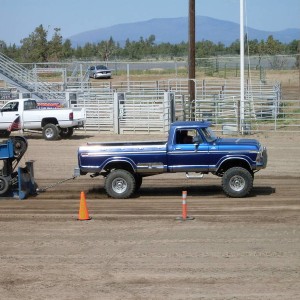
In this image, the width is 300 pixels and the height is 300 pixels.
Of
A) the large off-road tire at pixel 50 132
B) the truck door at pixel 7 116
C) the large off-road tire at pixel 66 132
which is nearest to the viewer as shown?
the large off-road tire at pixel 50 132

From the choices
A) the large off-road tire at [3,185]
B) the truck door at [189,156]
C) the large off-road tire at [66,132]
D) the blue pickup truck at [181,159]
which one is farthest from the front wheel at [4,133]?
the truck door at [189,156]

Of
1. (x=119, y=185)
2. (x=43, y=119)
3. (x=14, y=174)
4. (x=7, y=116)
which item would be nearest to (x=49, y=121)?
(x=43, y=119)

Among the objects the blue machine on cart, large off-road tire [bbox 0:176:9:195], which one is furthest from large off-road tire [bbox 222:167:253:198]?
large off-road tire [bbox 0:176:9:195]

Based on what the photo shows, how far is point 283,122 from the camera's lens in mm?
34094

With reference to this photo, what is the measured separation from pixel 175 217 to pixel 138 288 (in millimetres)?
5102

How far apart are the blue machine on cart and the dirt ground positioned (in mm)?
303

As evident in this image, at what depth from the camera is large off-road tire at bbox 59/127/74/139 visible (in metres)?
31.8

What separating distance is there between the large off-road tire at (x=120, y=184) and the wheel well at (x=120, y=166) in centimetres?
14

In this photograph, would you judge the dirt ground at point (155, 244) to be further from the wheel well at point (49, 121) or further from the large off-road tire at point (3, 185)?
the wheel well at point (49, 121)

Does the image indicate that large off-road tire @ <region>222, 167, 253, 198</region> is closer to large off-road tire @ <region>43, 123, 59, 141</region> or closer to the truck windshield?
the truck windshield

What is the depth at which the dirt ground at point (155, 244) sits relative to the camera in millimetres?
9562

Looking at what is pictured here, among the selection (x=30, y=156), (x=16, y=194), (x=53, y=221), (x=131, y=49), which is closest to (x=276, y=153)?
(x=30, y=156)

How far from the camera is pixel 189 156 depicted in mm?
16797

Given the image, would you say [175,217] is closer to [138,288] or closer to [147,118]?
[138,288]
